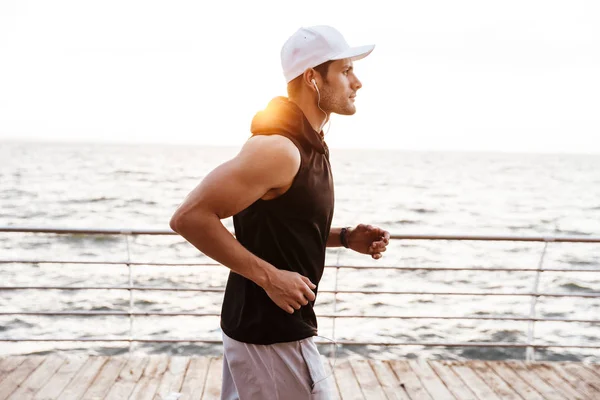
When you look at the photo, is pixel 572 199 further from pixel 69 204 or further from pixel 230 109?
pixel 69 204

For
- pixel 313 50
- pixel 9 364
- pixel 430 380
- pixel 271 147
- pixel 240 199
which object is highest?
pixel 313 50

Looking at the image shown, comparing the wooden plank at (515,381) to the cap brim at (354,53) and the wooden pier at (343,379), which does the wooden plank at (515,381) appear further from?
the cap brim at (354,53)

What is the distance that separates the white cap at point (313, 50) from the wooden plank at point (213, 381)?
90.2 inches

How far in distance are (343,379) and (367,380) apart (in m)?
0.15

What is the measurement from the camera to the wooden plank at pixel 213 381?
3.22 metres

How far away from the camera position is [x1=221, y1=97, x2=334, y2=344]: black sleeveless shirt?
135 cm

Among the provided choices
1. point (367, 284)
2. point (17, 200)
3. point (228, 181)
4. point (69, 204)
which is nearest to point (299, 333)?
point (228, 181)

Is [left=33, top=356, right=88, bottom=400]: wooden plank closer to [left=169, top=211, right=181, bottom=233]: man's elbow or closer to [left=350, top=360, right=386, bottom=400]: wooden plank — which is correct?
[left=350, top=360, right=386, bottom=400]: wooden plank

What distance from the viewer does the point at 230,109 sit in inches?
1813

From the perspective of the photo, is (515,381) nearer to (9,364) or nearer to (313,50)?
(313,50)

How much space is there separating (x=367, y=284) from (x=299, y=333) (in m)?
10.5

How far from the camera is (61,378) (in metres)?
3.40

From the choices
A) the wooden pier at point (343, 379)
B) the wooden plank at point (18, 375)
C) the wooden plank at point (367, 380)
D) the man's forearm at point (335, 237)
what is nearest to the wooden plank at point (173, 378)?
the wooden pier at point (343, 379)

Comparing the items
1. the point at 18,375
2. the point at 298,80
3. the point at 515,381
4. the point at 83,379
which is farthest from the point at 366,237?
the point at 18,375
